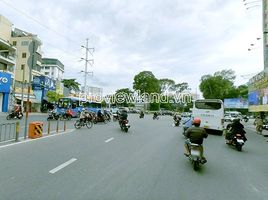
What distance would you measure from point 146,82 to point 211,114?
73.4m

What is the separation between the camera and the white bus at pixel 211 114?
62.4 ft

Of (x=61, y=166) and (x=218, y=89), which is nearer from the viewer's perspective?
(x=61, y=166)

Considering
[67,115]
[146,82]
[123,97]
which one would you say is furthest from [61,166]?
[123,97]

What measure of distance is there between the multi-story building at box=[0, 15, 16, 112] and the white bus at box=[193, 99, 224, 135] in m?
30.1

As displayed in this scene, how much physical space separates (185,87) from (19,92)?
78678 mm

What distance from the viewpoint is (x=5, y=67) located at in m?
42.5

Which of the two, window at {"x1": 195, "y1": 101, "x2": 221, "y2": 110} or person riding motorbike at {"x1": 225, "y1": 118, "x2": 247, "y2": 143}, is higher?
window at {"x1": 195, "y1": 101, "x2": 221, "y2": 110}

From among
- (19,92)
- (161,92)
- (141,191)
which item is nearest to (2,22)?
(19,92)

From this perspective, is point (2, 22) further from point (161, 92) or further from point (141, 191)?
point (161, 92)

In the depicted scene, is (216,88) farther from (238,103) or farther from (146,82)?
(146,82)

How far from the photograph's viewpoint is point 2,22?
4512 centimetres

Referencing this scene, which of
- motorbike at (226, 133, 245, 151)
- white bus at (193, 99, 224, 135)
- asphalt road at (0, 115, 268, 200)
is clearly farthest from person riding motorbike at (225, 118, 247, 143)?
white bus at (193, 99, 224, 135)

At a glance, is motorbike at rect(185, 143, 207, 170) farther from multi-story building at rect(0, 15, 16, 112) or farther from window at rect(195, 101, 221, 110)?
multi-story building at rect(0, 15, 16, 112)

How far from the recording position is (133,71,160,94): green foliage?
301ft
